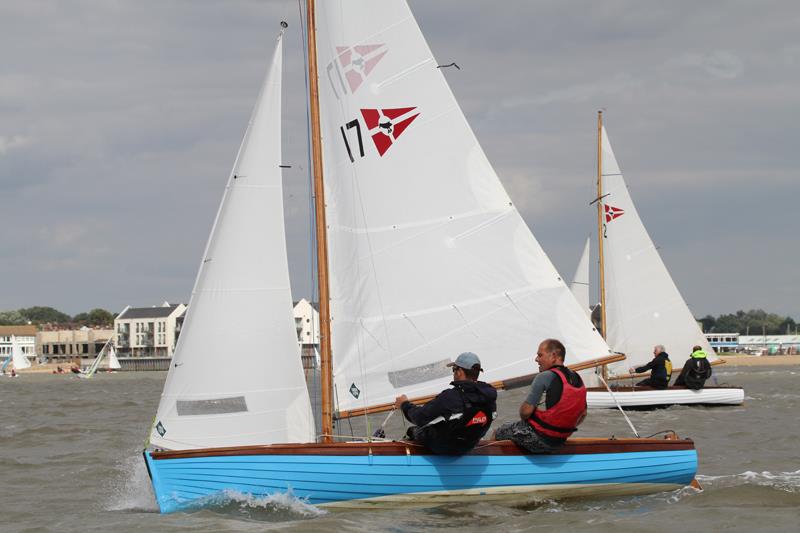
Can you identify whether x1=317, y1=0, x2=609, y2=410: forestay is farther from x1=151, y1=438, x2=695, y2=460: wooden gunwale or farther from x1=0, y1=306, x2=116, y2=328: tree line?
x1=0, y1=306, x2=116, y2=328: tree line

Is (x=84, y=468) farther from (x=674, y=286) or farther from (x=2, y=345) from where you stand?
(x=2, y=345)

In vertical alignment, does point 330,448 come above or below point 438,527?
above

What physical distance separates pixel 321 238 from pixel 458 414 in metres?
2.54

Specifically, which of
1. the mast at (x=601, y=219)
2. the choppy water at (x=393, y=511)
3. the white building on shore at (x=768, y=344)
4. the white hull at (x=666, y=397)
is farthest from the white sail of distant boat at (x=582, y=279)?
the white building on shore at (x=768, y=344)

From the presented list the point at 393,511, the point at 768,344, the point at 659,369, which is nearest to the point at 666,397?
the point at 659,369

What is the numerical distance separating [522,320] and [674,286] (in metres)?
17.8

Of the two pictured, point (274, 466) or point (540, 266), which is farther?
point (540, 266)

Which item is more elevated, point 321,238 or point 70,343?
point 70,343

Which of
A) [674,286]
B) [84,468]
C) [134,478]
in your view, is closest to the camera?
[134,478]

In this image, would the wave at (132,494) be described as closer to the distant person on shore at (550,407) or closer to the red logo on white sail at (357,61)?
the distant person on shore at (550,407)

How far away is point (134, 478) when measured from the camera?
41.1 feet

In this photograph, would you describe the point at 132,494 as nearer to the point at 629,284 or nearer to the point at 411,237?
the point at 411,237

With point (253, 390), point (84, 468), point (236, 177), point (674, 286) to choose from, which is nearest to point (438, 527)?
point (253, 390)

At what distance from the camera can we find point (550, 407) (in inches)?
392
